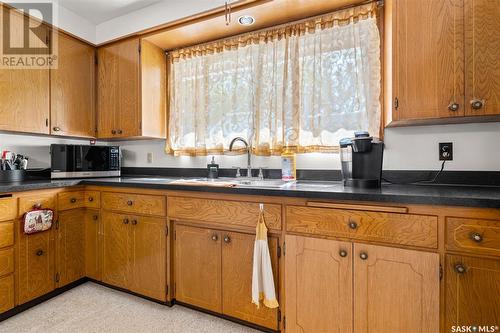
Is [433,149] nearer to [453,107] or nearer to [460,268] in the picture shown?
[453,107]

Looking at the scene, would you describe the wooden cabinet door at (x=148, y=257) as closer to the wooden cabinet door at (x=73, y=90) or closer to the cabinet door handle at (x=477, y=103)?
the wooden cabinet door at (x=73, y=90)

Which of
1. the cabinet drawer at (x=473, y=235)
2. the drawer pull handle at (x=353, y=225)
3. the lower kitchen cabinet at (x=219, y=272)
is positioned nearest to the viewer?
the cabinet drawer at (x=473, y=235)

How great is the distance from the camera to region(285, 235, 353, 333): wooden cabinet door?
132cm

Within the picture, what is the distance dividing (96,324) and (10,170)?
1380 mm

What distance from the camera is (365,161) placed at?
1.52m

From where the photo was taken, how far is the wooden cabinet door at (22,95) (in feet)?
6.61

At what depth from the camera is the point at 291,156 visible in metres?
1.99

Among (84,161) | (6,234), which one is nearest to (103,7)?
(84,161)

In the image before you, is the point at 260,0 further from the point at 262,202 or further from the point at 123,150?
the point at 123,150

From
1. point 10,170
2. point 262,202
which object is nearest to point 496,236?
point 262,202

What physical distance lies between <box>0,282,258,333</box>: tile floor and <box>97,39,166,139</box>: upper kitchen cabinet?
142 centimetres

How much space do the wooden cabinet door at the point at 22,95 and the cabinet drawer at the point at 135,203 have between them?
870mm

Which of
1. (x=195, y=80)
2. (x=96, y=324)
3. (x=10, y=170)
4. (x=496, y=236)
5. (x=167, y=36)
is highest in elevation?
(x=167, y=36)

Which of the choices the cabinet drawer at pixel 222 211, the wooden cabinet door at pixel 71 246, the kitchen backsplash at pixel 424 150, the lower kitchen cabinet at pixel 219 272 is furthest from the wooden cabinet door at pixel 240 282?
the wooden cabinet door at pixel 71 246
